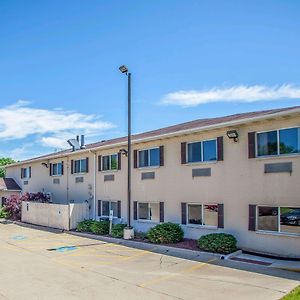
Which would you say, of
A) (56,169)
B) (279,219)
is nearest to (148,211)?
(279,219)

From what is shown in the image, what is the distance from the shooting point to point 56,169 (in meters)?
→ 26.8

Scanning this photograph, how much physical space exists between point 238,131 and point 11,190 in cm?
2558

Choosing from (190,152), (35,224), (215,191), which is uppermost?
(190,152)

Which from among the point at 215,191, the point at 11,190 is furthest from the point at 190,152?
the point at 11,190

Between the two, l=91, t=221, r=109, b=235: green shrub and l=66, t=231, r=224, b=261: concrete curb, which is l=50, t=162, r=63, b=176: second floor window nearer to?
l=91, t=221, r=109, b=235: green shrub

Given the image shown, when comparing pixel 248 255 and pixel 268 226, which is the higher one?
pixel 268 226

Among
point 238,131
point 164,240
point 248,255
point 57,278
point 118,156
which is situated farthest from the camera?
point 118,156

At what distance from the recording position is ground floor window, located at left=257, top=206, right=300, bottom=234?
40.2 ft

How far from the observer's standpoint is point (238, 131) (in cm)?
1403

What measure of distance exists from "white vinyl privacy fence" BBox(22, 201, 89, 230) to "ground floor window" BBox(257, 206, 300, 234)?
1195 cm

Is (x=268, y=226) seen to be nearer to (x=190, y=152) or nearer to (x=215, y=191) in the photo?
(x=215, y=191)

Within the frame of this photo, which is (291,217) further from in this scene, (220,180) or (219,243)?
(220,180)

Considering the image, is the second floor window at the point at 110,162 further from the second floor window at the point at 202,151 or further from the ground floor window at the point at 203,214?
the ground floor window at the point at 203,214

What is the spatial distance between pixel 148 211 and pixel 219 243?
5.72 metres
